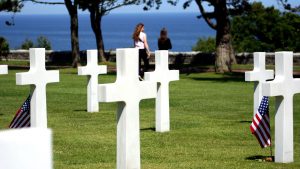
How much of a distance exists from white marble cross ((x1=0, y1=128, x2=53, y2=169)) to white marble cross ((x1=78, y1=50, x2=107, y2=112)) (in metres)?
12.8

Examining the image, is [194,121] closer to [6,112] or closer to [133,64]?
[6,112]

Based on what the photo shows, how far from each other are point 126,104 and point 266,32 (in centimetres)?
7053

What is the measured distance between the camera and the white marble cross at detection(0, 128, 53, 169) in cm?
123

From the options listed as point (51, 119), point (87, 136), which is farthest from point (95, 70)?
point (87, 136)

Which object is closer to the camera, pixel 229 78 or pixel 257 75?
pixel 257 75

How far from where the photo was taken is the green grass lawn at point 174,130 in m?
8.53

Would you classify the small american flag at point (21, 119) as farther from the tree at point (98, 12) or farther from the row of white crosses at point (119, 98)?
the tree at point (98, 12)

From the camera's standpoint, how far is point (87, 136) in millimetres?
11148

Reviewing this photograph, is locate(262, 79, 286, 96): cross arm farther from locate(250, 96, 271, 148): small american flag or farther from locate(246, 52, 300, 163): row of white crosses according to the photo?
locate(250, 96, 271, 148): small american flag

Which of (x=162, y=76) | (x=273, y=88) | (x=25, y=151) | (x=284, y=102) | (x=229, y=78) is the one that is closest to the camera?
(x=25, y=151)

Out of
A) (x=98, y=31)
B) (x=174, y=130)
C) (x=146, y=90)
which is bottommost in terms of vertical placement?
(x=174, y=130)

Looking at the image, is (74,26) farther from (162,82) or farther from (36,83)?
(36,83)

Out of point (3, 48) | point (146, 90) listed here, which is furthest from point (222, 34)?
point (146, 90)

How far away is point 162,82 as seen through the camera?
11.4m
